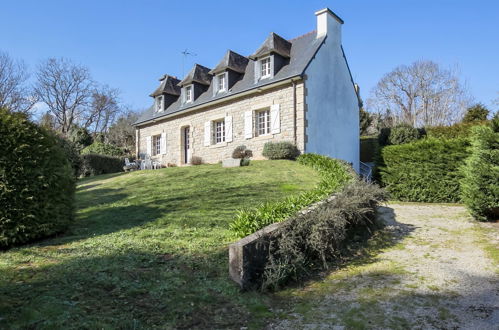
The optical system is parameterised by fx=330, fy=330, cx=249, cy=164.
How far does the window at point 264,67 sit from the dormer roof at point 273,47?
37 centimetres

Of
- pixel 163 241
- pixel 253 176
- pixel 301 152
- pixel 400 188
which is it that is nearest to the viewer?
pixel 163 241

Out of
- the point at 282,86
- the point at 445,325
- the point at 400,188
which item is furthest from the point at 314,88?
the point at 445,325

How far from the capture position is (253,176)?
31.5 ft

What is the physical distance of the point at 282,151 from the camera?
41.6 ft

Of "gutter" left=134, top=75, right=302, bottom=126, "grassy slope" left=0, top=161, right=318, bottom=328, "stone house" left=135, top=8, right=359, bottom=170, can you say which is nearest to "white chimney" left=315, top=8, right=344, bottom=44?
"stone house" left=135, top=8, right=359, bottom=170

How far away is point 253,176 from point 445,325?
280 inches

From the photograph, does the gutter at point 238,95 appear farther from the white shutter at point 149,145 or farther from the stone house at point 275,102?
the white shutter at point 149,145

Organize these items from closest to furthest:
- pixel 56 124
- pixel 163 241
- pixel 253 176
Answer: pixel 163 241
pixel 253 176
pixel 56 124

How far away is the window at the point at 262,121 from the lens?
14409 mm

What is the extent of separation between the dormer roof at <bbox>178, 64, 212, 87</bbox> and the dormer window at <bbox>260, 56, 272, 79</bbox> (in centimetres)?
419

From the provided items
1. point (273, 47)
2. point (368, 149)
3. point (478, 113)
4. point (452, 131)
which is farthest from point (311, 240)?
point (478, 113)

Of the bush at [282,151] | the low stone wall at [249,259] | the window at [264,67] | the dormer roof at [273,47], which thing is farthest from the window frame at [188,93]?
the low stone wall at [249,259]

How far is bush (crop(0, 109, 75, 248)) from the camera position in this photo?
4.38 metres

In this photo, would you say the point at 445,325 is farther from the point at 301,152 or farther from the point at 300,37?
the point at 300,37
